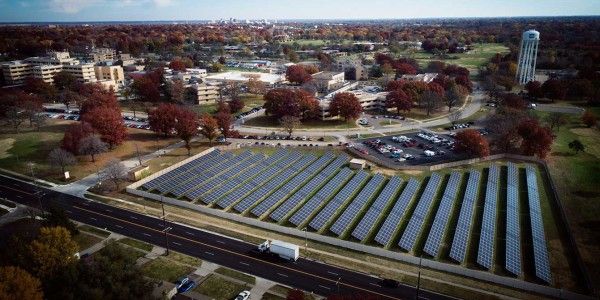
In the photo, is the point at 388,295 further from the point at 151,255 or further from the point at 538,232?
the point at 151,255

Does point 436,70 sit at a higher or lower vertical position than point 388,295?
higher

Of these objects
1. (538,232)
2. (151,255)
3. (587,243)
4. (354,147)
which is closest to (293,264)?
(151,255)

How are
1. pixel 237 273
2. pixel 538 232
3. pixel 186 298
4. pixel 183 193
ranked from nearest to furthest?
1. pixel 186 298
2. pixel 237 273
3. pixel 538 232
4. pixel 183 193

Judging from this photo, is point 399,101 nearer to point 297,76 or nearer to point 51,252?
point 297,76

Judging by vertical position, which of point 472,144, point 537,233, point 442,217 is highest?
point 472,144

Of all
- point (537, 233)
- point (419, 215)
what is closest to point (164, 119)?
point (419, 215)

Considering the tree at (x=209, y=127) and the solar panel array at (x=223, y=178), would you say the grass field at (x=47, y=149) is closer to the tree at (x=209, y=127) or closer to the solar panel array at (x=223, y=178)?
the tree at (x=209, y=127)
